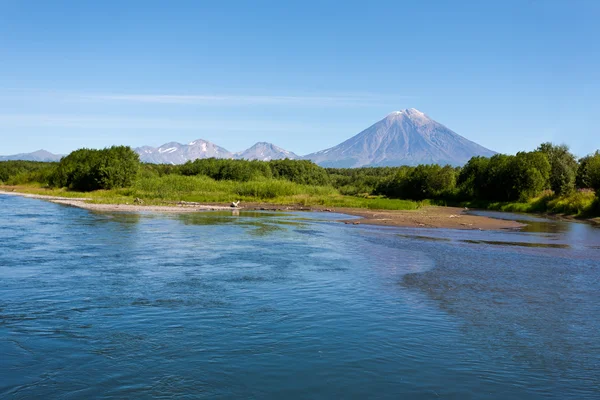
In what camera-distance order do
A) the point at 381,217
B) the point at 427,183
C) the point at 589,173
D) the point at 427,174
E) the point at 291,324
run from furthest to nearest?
the point at 427,174
the point at 427,183
the point at 589,173
the point at 381,217
the point at 291,324

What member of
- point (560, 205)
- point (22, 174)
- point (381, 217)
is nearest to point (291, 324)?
point (381, 217)

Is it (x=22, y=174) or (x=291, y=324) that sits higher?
(x=22, y=174)

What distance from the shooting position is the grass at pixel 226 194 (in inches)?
2926

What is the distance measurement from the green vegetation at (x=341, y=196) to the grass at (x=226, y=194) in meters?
0.14

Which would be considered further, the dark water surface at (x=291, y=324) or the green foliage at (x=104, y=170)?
the green foliage at (x=104, y=170)

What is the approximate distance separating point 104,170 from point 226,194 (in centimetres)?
2006

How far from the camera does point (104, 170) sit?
82438 millimetres

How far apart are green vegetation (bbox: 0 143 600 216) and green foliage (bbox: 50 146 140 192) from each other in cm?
15

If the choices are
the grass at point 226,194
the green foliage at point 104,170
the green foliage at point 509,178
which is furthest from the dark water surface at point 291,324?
the green foliage at point 104,170

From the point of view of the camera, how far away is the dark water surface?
9.93 metres

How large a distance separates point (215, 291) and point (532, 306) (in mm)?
10166

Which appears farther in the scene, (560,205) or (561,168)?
(561,168)

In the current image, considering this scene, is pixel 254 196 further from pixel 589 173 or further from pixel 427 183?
pixel 589 173

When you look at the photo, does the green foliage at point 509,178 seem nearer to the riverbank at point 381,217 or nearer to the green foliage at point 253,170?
the riverbank at point 381,217
